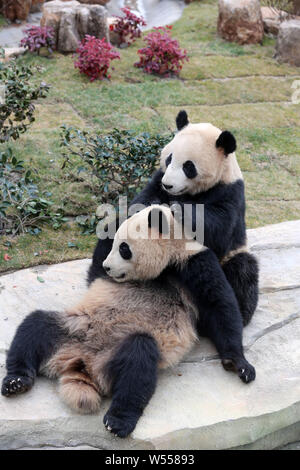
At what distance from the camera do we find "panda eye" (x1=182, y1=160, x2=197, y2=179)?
4242 millimetres

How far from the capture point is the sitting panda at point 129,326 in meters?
3.67

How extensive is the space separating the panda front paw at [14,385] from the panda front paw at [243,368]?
4.44 feet

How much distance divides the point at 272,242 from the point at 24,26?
10638 mm

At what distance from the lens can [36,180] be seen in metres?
7.66

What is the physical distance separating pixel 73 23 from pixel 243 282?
29.4ft

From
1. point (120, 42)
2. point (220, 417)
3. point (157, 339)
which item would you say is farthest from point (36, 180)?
point (120, 42)

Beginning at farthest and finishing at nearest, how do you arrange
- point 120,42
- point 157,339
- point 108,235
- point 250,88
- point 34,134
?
point 120,42
point 250,88
point 34,134
point 108,235
point 157,339

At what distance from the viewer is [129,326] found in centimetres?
395

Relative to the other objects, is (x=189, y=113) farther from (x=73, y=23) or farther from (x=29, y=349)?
(x=29, y=349)

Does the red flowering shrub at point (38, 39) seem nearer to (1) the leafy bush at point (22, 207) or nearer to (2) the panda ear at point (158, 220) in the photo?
(1) the leafy bush at point (22, 207)

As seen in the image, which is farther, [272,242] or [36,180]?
[36,180]

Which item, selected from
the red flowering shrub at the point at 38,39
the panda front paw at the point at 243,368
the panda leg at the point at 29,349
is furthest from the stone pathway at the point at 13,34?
the panda front paw at the point at 243,368

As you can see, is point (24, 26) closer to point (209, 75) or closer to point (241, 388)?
point (209, 75)

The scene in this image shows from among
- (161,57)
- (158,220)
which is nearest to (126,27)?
(161,57)
